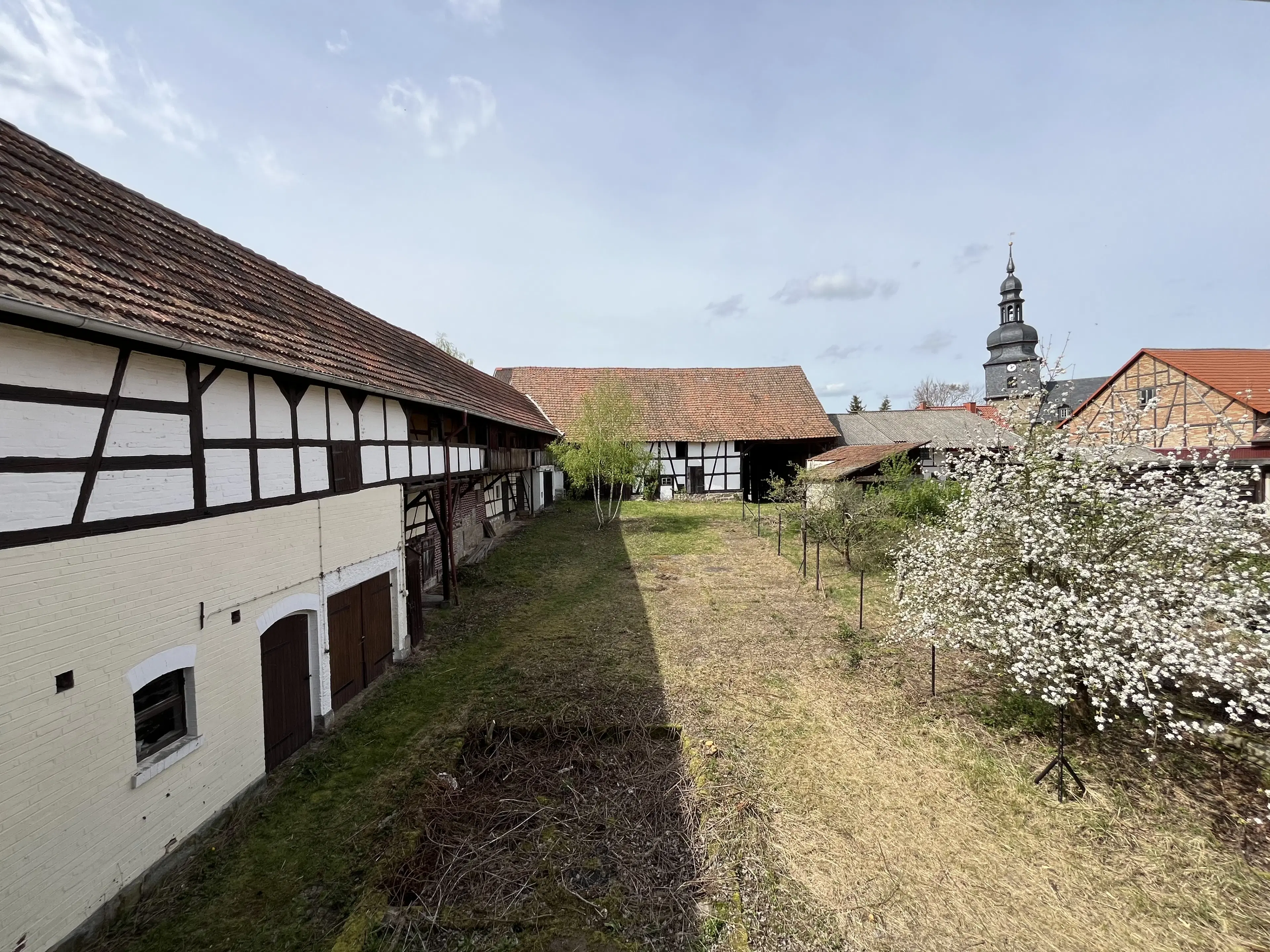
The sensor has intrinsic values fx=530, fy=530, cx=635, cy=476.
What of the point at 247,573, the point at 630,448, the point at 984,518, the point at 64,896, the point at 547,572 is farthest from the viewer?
the point at 630,448

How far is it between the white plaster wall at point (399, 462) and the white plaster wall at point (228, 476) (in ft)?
10.1

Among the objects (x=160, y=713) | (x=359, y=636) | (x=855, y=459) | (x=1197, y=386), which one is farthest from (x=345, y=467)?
(x=1197, y=386)

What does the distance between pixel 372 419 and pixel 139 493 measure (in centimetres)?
387

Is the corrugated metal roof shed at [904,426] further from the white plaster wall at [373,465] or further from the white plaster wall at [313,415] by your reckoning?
the white plaster wall at [313,415]

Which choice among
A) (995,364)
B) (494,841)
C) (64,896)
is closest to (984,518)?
(494,841)

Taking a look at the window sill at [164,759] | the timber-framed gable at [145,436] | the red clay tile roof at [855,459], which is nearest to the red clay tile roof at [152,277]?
the timber-framed gable at [145,436]

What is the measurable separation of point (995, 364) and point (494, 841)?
5083cm

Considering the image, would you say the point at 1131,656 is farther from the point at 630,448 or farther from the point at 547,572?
the point at 630,448

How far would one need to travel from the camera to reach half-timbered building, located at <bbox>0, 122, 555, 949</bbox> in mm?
3457

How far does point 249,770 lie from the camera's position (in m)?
5.33

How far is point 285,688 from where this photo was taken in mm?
5992

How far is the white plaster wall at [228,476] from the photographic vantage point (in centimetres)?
491

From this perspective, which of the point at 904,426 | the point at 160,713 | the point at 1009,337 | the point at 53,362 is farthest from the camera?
the point at 1009,337

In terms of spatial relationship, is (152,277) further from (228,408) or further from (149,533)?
(149,533)
